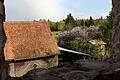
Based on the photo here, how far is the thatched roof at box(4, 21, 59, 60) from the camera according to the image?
2683cm

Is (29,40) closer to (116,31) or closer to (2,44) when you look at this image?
(116,31)

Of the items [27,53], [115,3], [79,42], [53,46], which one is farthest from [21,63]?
[115,3]

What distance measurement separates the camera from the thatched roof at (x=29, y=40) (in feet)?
88.0

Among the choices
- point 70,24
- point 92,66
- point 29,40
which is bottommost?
point 29,40

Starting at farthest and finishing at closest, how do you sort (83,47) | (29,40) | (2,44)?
(83,47) → (29,40) → (2,44)

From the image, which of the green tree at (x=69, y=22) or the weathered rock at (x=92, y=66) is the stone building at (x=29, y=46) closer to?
the weathered rock at (x=92, y=66)

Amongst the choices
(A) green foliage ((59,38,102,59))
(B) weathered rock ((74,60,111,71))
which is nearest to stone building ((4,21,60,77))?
(A) green foliage ((59,38,102,59))

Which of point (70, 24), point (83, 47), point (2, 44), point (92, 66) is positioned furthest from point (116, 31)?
point (70, 24)

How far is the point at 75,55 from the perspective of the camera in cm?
2919

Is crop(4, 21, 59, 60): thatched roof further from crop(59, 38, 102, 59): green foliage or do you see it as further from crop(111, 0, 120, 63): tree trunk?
crop(111, 0, 120, 63): tree trunk

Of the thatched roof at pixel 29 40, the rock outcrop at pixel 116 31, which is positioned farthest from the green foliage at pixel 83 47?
the rock outcrop at pixel 116 31

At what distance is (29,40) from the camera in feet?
92.7

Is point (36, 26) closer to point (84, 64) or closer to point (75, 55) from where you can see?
point (75, 55)

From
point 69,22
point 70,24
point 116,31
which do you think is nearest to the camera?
point 116,31
